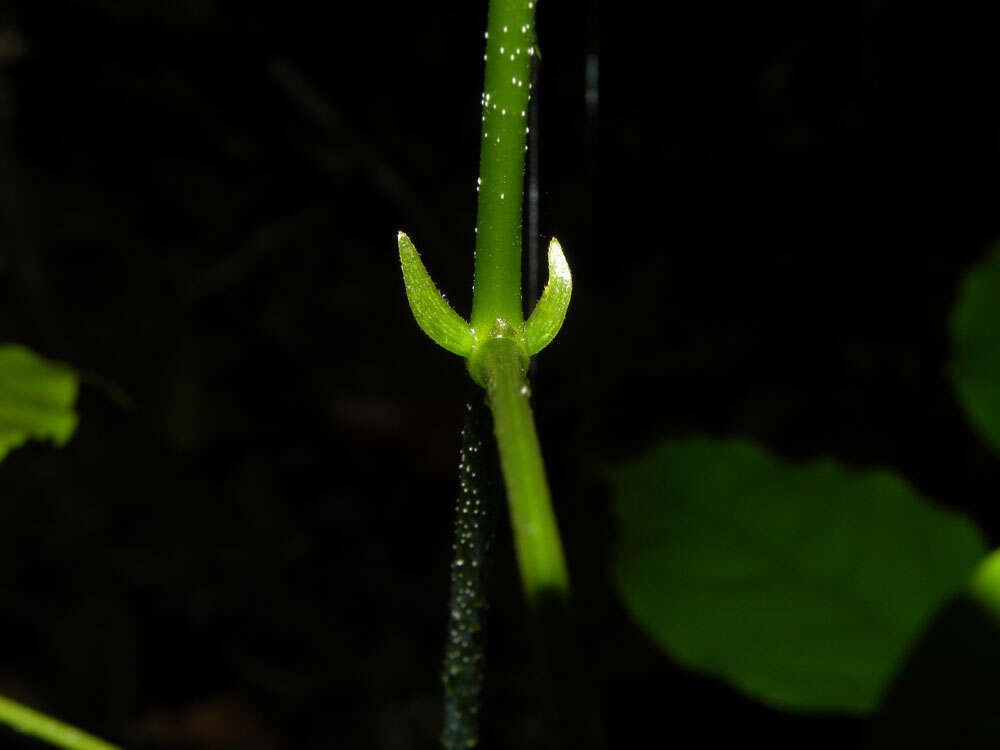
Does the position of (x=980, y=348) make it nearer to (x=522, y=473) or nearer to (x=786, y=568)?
(x=786, y=568)

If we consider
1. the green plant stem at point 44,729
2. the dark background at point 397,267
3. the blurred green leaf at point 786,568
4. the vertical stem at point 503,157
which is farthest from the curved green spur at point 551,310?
the dark background at point 397,267

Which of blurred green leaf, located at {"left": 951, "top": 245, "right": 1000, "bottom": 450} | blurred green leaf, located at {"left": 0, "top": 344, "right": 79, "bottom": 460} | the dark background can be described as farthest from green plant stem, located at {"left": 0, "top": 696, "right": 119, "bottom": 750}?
the dark background

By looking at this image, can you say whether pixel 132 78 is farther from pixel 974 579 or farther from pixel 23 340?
pixel 974 579

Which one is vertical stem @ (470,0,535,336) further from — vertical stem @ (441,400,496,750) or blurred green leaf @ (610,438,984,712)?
blurred green leaf @ (610,438,984,712)

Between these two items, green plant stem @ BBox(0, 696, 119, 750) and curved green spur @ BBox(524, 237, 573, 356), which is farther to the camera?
green plant stem @ BBox(0, 696, 119, 750)

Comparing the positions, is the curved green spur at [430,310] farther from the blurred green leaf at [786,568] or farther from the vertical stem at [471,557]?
the blurred green leaf at [786,568]
